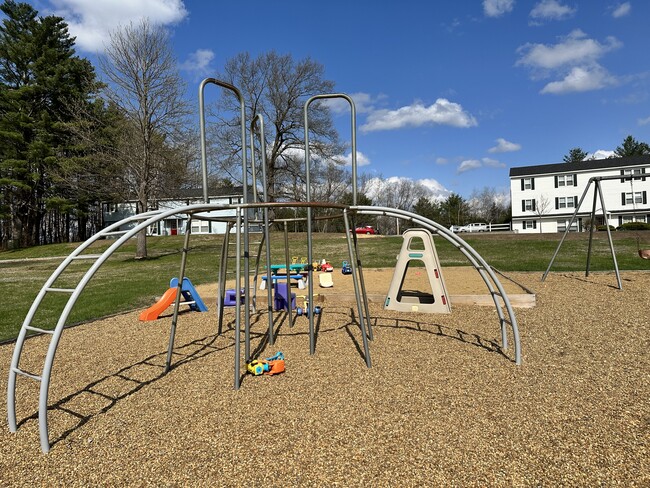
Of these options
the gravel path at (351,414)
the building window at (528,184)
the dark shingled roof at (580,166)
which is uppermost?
the dark shingled roof at (580,166)

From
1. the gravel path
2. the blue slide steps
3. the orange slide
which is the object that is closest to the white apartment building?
the blue slide steps

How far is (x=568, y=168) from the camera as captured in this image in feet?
136

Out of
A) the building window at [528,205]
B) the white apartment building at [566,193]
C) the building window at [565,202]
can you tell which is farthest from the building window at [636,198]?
the building window at [528,205]

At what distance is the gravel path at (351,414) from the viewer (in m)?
2.69

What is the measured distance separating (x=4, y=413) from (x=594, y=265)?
15.5 m

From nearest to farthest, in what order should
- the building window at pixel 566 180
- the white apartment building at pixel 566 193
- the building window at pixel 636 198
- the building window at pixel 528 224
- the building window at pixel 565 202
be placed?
the building window at pixel 636 198
the white apartment building at pixel 566 193
the building window at pixel 565 202
the building window at pixel 566 180
the building window at pixel 528 224

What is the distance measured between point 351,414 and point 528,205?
4414 cm

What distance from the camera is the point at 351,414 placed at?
346cm

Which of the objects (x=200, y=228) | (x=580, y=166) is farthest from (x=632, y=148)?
(x=200, y=228)

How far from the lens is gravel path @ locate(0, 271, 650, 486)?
269cm

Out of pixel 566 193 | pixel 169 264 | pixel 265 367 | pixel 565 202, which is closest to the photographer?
pixel 265 367

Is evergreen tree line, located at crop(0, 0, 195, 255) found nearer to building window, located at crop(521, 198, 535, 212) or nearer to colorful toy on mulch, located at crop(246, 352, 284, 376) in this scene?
colorful toy on mulch, located at crop(246, 352, 284, 376)

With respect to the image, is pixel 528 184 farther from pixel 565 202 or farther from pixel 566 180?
pixel 565 202

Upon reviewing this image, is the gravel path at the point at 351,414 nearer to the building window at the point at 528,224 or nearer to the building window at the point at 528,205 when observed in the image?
the building window at the point at 528,205
